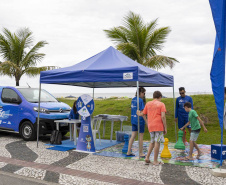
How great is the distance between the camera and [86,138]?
8.17 metres

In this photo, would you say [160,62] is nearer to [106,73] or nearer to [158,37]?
[158,37]

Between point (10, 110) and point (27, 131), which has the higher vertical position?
point (10, 110)

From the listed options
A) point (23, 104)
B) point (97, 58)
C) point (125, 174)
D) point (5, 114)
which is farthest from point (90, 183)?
point (5, 114)

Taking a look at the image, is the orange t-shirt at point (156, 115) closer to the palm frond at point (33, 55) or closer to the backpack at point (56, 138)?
the backpack at point (56, 138)

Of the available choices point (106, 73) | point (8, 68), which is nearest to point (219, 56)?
point (106, 73)

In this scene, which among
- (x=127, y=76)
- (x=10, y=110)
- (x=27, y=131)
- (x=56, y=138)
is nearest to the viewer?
(x=127, y=76)

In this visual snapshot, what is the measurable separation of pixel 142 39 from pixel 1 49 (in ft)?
35.7

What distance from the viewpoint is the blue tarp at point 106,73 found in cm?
721

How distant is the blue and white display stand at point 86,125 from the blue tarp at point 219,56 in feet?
12.1

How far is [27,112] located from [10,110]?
91 cm

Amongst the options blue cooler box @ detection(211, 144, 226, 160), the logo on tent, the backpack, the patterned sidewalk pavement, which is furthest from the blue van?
blue cooler box @ detection(211, 144, 226, 160)

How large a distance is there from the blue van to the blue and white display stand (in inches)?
76.4

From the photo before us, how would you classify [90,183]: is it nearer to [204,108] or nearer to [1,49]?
[204,108]

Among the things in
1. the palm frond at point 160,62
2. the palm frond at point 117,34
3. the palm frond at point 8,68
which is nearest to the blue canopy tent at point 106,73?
the palm frond at point 160,62
